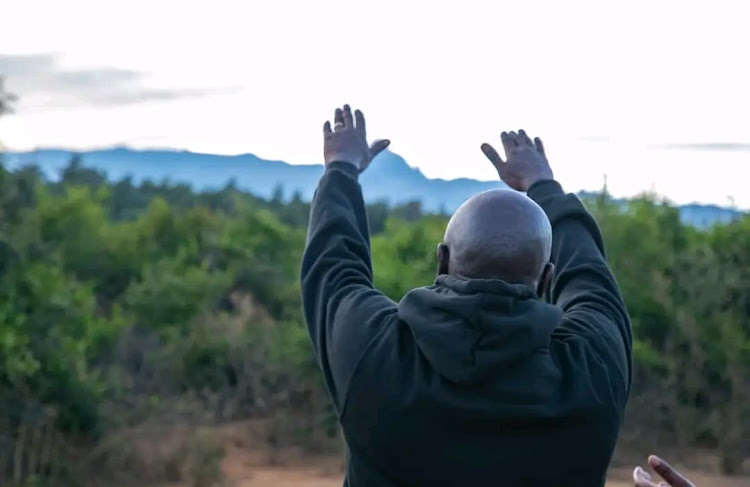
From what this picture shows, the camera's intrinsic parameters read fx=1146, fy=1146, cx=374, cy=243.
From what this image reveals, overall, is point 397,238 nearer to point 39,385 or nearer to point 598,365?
point 39,385

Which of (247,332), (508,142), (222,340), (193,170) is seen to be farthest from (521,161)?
(193,170)

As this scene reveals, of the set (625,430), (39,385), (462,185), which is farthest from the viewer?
(625,430)

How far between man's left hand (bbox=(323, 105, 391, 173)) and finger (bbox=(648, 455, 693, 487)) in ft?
2.80

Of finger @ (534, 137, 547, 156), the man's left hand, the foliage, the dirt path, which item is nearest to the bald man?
the man's left hand

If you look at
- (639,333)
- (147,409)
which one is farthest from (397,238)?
(147,409)

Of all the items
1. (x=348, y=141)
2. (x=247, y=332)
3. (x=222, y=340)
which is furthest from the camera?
(x=247, y=332)

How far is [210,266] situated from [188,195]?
44.1ft

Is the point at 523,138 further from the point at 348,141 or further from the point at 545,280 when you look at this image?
the point at 545,280

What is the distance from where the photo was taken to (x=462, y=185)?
6.75m

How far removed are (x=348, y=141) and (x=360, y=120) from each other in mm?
77

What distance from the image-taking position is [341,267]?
7.18ft

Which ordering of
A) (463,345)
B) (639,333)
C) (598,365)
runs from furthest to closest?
(639,333) < (598,365) < (463,345)

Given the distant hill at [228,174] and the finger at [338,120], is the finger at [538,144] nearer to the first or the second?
the finger at [338,120]

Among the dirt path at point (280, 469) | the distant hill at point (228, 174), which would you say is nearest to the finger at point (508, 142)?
the distant hill at point (228, 174)
